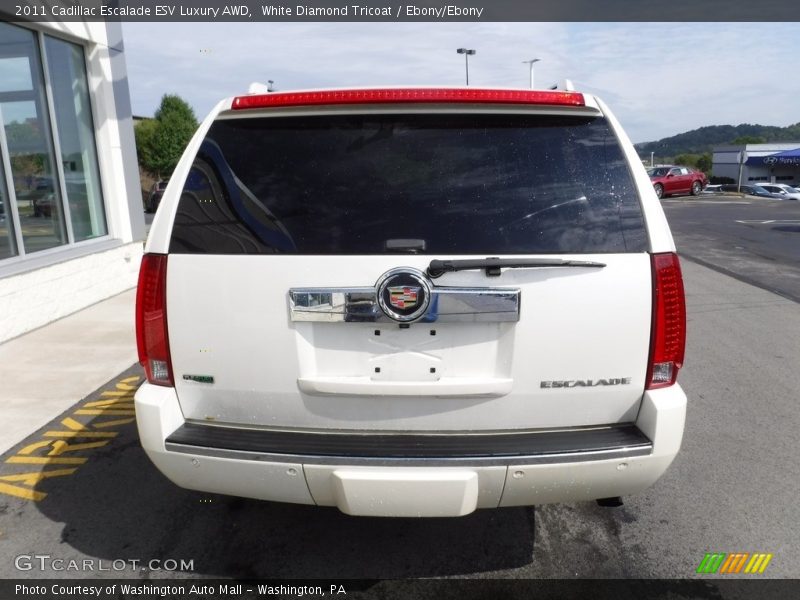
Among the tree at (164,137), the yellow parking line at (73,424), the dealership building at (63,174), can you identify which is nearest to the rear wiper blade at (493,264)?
the yellow parking line at (73,424)

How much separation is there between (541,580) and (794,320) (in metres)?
6.06

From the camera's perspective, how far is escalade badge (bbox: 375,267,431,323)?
2125mm

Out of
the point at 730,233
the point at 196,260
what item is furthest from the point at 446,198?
the point at 730,233

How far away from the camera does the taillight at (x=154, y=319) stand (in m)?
2.28

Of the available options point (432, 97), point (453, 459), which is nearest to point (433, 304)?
point (453, 459)

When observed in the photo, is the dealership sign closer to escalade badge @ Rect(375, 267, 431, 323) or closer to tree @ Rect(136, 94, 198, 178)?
tree @ Rect(136, 94, 198, 178)

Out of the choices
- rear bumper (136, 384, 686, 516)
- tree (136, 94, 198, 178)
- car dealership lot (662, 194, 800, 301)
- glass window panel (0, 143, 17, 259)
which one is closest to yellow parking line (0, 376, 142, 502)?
rear bumper (136, 384, 686, 516)

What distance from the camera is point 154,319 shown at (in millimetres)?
2291

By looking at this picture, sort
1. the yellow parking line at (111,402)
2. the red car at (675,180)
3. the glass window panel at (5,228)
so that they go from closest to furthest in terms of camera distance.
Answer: the yellow parking line at (111,402)
the glass window panel at (5,228)
the red car at (675,180)

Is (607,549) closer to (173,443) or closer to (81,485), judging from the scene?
(173,443)

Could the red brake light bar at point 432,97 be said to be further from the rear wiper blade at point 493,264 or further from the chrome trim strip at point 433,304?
the chrome trim strip at point 433,304

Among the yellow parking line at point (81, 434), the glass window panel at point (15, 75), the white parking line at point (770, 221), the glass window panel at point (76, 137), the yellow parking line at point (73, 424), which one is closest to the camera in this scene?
the yellow parking line at point (81, 434)

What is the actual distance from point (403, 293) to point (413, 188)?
421 mm

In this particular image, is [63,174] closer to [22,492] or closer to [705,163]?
[22,492]
